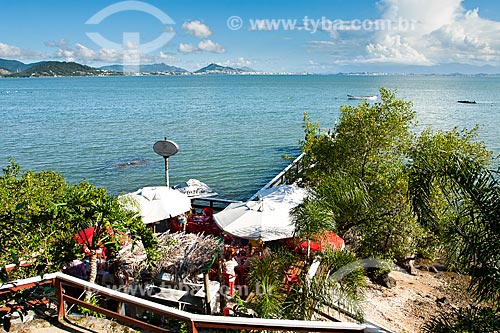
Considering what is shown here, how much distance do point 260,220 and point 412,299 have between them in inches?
175

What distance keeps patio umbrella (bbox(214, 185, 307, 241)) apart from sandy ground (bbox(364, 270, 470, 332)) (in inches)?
99.6

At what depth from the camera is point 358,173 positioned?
11648mm

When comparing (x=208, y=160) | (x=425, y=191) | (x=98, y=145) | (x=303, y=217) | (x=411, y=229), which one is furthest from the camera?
(x=98, y=145)

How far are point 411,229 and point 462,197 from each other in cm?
520

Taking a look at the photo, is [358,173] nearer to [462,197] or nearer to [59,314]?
[462,197]

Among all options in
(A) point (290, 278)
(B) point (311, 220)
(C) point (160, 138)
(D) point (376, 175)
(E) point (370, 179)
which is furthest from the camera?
(C) point (160, 138)

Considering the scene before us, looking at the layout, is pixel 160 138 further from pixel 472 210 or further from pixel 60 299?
pixel 472 210

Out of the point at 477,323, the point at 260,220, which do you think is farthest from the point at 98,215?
the point at 477,323

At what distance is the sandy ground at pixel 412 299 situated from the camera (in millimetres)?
9219

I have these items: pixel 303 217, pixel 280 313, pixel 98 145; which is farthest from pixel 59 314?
pixel 98 145

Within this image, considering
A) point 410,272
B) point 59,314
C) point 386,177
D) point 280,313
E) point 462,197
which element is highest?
point 462,197

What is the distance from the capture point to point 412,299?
10523 mm

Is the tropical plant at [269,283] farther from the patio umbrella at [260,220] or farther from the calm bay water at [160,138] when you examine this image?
the calm bay water at [160,138]

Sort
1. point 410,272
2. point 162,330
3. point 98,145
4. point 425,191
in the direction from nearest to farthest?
point 162,330 → point 425,191 → point 410,272 → point 98,145
